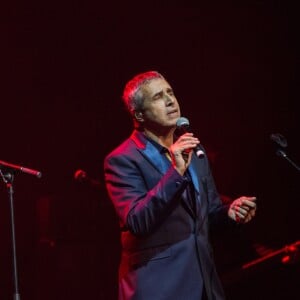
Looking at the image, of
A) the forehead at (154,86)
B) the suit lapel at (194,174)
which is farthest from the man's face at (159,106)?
the suit lapel at (194,174)

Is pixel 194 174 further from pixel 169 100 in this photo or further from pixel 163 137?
pixel 169 100

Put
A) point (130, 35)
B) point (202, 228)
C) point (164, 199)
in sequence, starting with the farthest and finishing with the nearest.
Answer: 1. point (130, 35)
2. point (202, 228)
3. point (164, 199)

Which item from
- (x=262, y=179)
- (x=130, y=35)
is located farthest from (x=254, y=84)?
(x=130, y=35)

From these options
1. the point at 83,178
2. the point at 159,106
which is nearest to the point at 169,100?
the point at 159,106

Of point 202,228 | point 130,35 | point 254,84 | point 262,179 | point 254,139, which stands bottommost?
point 202,228

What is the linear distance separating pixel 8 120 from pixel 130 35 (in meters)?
1.13

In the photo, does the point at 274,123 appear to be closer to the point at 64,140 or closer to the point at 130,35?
the point at 130,35

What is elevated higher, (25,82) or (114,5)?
(114,5)

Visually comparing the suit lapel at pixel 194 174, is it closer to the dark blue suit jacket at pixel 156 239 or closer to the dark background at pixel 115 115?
the dark blue suit jacket at pixel 156 239

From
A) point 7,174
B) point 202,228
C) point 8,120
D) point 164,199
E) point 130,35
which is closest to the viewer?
point 164,199

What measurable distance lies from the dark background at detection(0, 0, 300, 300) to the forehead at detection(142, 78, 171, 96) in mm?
1738

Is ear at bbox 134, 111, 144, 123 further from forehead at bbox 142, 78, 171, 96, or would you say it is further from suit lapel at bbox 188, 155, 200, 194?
suit lapel at bbox 188, 155, 200, 194

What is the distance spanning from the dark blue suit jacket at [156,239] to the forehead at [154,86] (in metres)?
0.30

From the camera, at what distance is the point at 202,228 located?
8.36 feet
